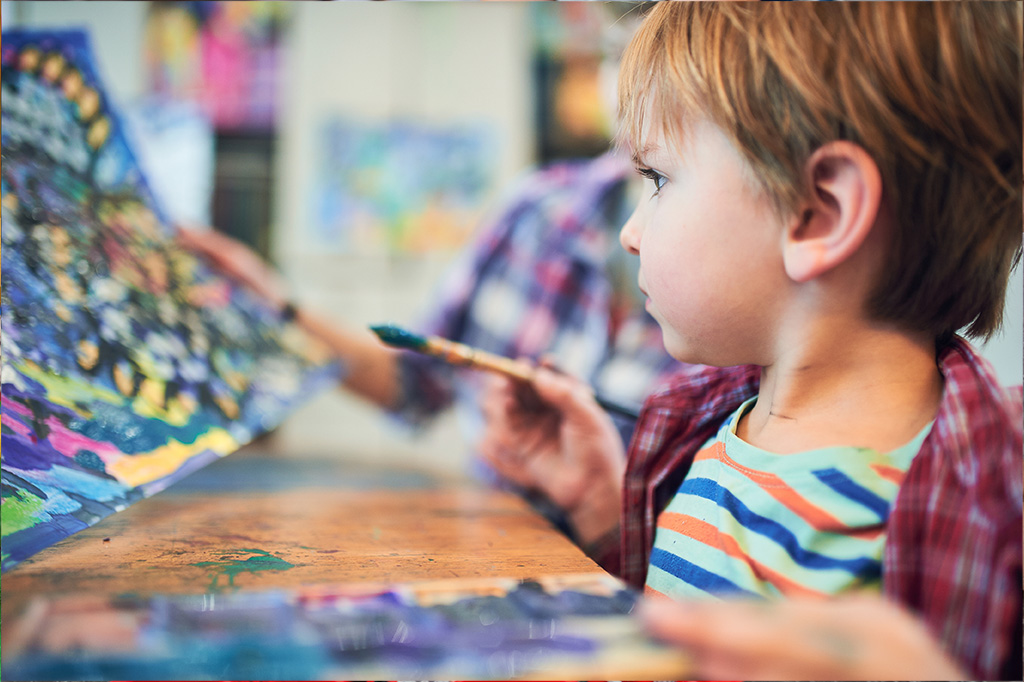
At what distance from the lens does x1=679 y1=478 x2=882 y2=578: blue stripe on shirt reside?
0.31m

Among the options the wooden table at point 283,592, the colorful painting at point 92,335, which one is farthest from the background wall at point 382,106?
the wooden table at point 283,592

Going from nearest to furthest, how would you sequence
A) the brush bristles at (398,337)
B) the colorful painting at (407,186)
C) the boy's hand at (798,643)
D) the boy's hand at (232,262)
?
the boy's hand at (798,643), the brush bristles at (398,337), the boy's hand at (232,262), the colorful painting at (407,186)

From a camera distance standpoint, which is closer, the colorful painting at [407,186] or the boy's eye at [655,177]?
the boy's eye at [655,177]

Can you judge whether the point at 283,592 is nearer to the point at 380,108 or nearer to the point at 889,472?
the point at 889,472

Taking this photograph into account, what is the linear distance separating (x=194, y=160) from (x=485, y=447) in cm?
194

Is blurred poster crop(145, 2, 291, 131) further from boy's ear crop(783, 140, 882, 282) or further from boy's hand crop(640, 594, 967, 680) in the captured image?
boy's hand crop(640, 594, 967, 680)

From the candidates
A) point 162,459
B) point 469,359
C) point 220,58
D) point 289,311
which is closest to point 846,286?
point 469,359

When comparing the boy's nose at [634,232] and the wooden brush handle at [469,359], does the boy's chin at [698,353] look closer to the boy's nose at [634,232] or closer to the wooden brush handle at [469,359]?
the boy's nose at [634,232]

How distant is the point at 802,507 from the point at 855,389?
8 cm

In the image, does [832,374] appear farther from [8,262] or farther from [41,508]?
[8,262]

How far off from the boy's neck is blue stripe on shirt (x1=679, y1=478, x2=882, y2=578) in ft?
0.13

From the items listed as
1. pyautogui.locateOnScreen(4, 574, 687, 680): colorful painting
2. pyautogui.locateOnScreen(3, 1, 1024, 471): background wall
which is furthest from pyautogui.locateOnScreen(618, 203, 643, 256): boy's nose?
pyautogui.locateOnScreen(3, 1, 1024, 471): background wall

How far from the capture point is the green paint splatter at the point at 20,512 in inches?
12.5

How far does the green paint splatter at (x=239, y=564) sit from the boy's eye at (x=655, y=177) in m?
0.31
